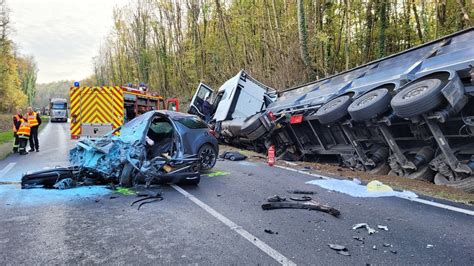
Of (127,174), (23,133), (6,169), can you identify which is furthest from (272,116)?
(23,133)

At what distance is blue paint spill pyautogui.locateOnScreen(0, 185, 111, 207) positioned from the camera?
4957mm

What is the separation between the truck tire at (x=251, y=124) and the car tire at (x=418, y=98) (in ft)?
13.9

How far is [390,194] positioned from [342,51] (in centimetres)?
1559

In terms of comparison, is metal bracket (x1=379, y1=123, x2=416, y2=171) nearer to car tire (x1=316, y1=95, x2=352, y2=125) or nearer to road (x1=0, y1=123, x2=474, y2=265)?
car tire (x1=316, y1=95, x2=352, y2=125)

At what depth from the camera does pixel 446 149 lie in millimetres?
5207

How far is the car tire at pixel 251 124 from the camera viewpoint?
945cm

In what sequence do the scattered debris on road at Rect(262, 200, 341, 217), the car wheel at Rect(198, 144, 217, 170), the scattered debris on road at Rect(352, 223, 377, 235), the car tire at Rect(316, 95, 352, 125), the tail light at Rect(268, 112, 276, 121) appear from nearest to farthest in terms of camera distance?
1. the scattered debris on road at Rect(352, 223, 377, 235)
2. the scattered debris on road at Rect(262, 200, 341, 217)
3. the car tire at Rect(316, 95, 352, 125)
4. the car wheel at Rect(198, 144, 217, 170)
5. the tail light at Rect(268, 112, 276, 121)

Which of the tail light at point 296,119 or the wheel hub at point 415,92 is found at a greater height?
the wheel hub at point 415,92

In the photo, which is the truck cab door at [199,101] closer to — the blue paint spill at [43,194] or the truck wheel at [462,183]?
the blue paint spill at [43,194]

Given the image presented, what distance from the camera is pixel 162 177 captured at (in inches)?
225

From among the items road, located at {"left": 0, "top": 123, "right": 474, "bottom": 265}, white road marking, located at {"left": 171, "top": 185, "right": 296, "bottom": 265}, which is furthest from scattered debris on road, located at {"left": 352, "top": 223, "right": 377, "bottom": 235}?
white road marking, located at {"left": 171, "top": 185, "right": 296, "bottom": 265}

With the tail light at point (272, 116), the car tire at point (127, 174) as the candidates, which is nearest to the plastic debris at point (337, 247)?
the car tire at point (127, 174)

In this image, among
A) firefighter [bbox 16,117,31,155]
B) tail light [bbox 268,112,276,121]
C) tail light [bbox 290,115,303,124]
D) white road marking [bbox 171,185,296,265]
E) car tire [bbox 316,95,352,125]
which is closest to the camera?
white road marking [bbox 171,185,296,265]

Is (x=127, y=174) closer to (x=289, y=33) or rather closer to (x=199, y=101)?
(x=199, y=101)
